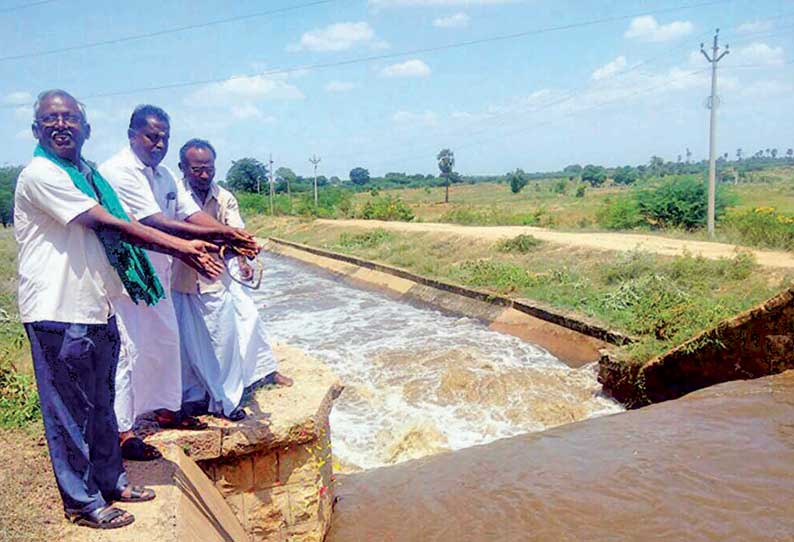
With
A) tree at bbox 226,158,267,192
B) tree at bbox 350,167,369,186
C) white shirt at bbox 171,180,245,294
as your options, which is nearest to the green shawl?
white shirt at bbox 171,180,245,294

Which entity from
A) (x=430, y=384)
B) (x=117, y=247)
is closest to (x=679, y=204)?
(x=430, y=384)

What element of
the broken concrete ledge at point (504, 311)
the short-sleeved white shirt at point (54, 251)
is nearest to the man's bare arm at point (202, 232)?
the short-sleeved white shirt at point (54, 251)

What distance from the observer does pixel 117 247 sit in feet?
8.55

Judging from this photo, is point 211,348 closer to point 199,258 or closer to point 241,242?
point 241,242

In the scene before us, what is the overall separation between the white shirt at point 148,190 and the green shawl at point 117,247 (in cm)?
28

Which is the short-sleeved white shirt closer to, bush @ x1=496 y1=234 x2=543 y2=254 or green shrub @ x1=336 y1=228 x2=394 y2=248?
bush @ x1=496 y1=234 x2=543 y2=254

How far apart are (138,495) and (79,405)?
0.50 meters

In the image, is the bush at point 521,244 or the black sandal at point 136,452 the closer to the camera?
the black sandal at point 136,452

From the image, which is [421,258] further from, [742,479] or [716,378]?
[742,479]

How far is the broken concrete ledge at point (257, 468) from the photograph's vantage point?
9.74 feet

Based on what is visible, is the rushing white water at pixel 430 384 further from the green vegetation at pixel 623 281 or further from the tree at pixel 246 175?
the tree at pixel 246 175

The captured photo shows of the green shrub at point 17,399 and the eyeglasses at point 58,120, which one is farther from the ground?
the eyeglasses at point 58,120

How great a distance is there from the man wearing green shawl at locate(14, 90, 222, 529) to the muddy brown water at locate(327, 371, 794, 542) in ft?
6.39

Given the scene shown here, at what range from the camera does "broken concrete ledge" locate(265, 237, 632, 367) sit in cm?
988
